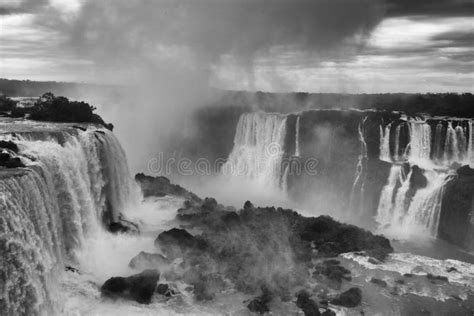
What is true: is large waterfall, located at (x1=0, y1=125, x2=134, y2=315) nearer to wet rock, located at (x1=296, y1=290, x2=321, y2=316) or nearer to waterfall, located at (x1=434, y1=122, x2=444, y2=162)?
wet rock, located at (x1=296, y1=290, x2=321, y2=316)

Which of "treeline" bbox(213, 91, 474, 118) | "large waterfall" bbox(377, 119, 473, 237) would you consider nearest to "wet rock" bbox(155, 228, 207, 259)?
"large waterfall" bbox(377, 119, 473, 237)

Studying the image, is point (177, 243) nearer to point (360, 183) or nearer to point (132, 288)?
point (132, 288)

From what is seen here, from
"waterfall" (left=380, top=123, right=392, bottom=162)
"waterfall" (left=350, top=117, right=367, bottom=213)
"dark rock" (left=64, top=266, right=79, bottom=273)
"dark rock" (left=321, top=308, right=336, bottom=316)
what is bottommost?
"dark rock" (left=321, top=308, right=336, bottom=316)

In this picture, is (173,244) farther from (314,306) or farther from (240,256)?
(314,306)

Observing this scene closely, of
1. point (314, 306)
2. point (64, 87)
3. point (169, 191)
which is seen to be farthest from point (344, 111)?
point (64, 87)

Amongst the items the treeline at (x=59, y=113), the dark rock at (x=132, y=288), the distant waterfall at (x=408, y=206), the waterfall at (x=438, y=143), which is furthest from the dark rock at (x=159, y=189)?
the waterfall at (x=438, y=143)

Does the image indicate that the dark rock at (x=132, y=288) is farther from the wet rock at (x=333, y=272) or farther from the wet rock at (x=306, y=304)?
the wet rock at (x=333, y=272)

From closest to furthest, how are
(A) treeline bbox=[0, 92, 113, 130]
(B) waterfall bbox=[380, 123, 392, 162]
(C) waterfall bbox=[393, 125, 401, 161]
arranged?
(A) treeline bbox=[0, 92, 113, 130]
(C) waterfall bbox=[393, 125, 401, 161]
(B) waterfall bbox=[380, 123, 392, 162]
